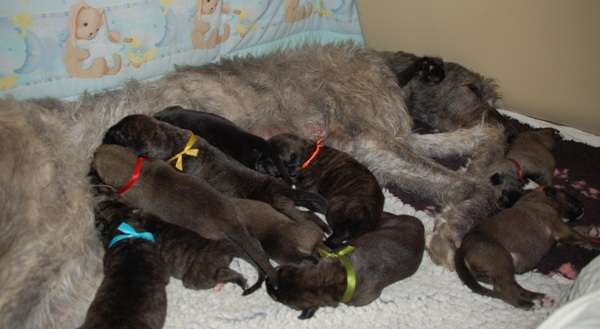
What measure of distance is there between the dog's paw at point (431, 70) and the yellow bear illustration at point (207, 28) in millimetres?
1395

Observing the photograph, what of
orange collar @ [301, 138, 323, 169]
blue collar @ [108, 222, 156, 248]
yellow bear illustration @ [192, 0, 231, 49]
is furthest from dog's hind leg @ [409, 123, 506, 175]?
blue collar @ [108, 222, 156, 248]

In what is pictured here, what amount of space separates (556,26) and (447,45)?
2.61ft

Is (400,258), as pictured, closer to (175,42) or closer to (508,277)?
(508,277)

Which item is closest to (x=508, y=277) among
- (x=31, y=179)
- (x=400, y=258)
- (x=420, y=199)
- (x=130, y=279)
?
(x=400, y=258)

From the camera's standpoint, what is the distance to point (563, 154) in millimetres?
3580

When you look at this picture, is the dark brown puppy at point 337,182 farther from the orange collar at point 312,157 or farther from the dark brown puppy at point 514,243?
the dark brown puppy at point 514,243

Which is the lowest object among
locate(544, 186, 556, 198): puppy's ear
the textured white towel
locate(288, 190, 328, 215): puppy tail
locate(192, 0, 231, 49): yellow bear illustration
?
the textured white towel

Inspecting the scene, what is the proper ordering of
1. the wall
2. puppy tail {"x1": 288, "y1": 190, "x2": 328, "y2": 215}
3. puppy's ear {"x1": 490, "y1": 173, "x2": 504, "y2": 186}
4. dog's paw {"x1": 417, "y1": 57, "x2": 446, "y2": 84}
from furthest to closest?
dog's paw {"x1": 417, "y1": 57, "x2": 446, "y2": 84} → the wall → puppy's ear {"x1": 490, "y1": 173, "x2": 504, "y2": 186} → puppy tail {"x1": 288, "y1": 190, "x2": 328, "y2": 215}

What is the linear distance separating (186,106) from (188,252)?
1.22 metres

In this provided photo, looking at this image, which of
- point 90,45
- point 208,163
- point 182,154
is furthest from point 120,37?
point 208,163

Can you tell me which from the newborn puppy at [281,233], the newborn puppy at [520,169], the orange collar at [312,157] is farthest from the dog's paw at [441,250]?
the orange collar at [312,157]

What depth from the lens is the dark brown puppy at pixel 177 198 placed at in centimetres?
225

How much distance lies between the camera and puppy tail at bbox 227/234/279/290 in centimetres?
216

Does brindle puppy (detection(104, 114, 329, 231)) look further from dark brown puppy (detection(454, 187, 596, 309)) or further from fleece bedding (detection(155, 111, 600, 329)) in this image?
dark brown puppy (detection(454, 187, 596, 309))
